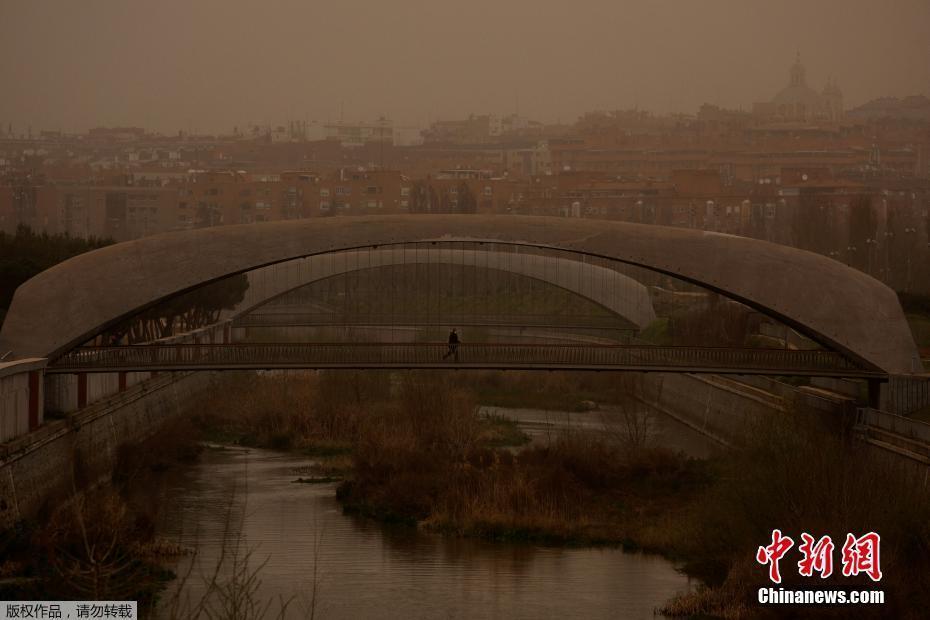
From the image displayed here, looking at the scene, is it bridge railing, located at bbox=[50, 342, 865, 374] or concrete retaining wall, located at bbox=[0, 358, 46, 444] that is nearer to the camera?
concrete retaining wall, located at bbox=[0, 358, 46, 444]

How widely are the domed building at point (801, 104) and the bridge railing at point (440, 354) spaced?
121 m

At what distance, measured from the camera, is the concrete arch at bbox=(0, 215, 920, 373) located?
24078mm

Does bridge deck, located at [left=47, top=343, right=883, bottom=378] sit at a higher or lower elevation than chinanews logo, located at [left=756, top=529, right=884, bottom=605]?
higher

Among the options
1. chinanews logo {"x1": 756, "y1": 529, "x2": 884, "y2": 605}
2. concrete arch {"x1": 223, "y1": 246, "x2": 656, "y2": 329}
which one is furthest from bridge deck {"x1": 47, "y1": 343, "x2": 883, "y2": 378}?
concrete arch {"x1": 223, "y1": 246, "x2": 656, "y2": 329}

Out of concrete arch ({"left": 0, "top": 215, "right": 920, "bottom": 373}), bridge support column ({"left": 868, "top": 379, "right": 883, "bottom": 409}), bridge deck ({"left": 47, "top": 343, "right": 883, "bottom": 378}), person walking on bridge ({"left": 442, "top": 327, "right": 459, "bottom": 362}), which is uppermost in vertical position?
concrete arch ({"left": 0, "top": 215, "right": 920, "bottom": 373})

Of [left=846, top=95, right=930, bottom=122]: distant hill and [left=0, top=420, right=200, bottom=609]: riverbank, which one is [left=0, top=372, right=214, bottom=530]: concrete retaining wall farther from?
[left=846, top=95, right=930, bottom=122]: distant hill

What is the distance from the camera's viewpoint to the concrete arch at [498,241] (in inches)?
948

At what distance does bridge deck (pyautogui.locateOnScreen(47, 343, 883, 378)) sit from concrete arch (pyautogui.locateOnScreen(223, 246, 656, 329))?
7118 mm

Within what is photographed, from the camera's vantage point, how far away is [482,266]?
3538 cm

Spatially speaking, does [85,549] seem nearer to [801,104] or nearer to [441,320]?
Result: [441,320]

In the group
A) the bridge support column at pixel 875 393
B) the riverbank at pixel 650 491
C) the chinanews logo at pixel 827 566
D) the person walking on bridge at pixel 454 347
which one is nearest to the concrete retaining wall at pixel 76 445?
the riverbank at pixel 650 491

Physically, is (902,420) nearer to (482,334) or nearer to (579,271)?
(482,334)

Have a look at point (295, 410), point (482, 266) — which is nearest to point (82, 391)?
point (295, 410)

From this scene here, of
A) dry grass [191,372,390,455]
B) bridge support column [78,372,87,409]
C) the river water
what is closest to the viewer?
the river water
